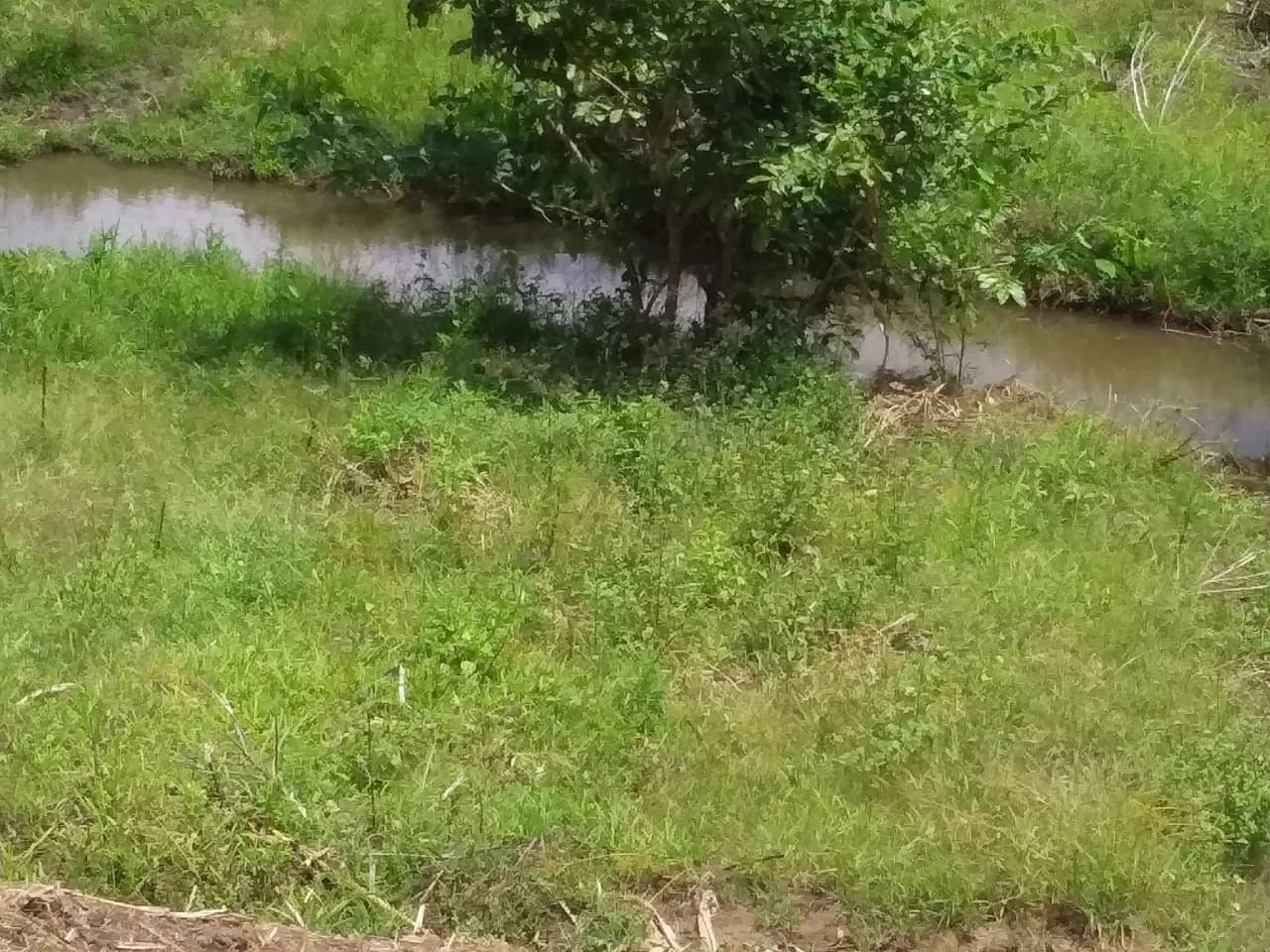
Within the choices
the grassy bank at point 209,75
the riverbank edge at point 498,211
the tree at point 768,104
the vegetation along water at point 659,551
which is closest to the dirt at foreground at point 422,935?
the vegetation along water at point 659,551

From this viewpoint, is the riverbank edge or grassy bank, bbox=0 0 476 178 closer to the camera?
the riverbank edge

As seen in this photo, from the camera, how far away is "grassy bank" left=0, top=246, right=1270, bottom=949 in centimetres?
355

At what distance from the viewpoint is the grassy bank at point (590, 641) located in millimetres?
3553

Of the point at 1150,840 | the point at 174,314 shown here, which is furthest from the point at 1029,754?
the point at 174,314

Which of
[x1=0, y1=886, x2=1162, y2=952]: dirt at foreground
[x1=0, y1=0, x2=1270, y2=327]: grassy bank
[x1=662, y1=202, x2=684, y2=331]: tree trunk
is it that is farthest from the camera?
[x1=0, y1=0, x2=1270, y2=327]: grassy bank

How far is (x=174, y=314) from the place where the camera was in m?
6.73

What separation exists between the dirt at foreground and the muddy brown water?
3.70 meters

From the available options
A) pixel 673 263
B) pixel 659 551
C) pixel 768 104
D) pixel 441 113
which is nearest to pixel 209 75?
pixel 441 113

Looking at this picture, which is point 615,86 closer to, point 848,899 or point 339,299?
point 339,299

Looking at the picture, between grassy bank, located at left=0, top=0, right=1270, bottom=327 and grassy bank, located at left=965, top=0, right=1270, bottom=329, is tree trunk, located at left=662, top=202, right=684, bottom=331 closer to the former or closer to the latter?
grassy bank, located at left=0, top=0, right=1270, bottom=327

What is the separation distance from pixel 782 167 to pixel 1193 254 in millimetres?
3721

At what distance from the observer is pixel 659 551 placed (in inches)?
189

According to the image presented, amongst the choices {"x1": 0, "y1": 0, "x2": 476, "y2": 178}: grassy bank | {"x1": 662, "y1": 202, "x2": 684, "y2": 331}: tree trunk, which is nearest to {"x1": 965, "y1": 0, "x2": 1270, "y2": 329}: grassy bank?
{"x1": 662, "y1": 202, "x2": 684, "y2": 331}: tree trunk

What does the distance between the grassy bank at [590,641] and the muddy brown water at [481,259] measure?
1.25 metres
